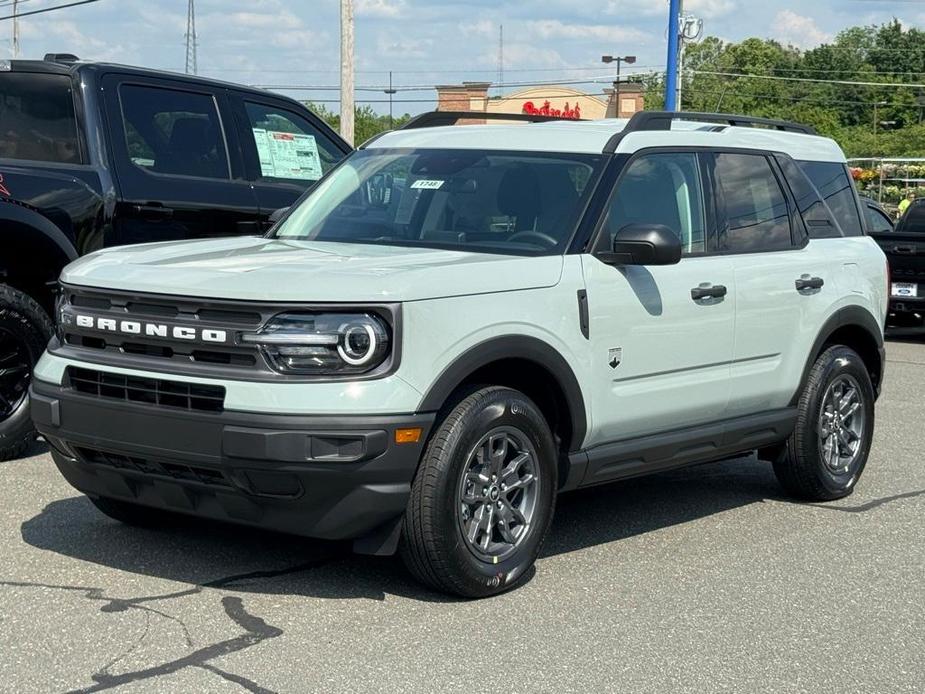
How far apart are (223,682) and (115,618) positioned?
786 millimetres

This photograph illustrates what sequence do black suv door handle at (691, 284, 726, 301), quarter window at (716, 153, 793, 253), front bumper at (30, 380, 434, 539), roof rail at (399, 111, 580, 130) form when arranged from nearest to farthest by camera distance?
1. front bumper at (30, 380, 434, 539)
2. black suv door handle at (691, 284, 726, 301)
3. quarter window at (716, 153, 793, 253)
4. roof rail at (399, 111, 580, 130)

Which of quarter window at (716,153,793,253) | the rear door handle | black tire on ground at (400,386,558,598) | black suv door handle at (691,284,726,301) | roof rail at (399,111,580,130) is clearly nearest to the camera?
black tire on ground at (400,386,558,598)

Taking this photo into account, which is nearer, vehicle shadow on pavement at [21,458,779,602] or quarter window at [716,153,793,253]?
vehicle shadow on pavement at [21,458,779,602]

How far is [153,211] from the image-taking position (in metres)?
8.41

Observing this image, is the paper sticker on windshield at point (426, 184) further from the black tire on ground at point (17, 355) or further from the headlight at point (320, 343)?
the black tire on ground at point (17, 355)

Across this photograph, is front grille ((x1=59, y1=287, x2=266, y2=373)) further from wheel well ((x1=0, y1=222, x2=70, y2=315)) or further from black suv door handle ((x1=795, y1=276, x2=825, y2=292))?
black suv door handle ((x1=795, y1=276, x2=825, y2=292))

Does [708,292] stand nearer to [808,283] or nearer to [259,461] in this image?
[808,283]

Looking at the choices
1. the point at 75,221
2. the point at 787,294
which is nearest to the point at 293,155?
the point at 75,221

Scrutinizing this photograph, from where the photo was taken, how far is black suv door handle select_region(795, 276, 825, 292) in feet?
23.6

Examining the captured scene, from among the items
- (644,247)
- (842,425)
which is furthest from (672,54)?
(644,247)

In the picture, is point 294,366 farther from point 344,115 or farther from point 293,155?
point 344,115

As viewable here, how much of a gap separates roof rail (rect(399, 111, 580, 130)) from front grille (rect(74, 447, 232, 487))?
255 centimetres

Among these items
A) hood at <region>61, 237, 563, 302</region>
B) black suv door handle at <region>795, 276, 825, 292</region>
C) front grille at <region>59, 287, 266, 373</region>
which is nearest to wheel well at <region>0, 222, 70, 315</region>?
hood at <region>61, 237, 563, 302</region>

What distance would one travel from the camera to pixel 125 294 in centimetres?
540
